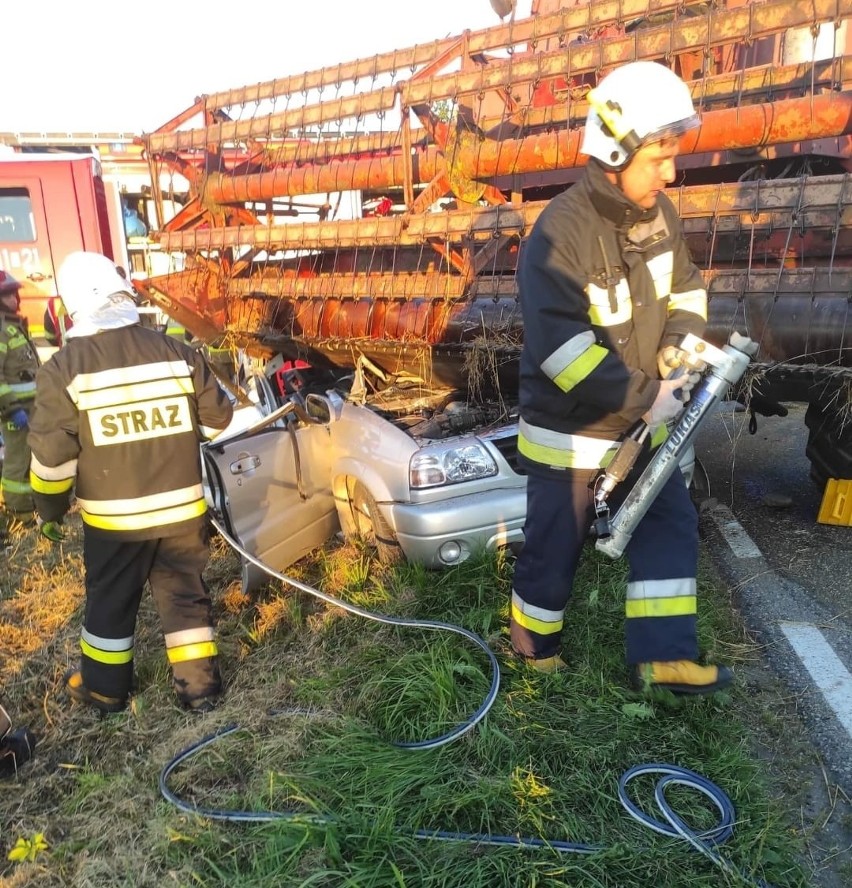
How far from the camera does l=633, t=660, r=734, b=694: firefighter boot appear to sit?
2.33m

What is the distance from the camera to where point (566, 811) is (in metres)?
1.96

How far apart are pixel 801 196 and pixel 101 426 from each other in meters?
2.94

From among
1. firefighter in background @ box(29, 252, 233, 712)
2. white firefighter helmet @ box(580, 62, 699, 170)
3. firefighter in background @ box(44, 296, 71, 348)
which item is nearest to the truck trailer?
firefighter in background @ box(29, 252, 233, 712)

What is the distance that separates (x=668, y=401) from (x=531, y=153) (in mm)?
2127

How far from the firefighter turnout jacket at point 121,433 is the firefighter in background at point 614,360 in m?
1.27

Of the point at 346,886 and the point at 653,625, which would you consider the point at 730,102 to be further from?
the point at 346,886

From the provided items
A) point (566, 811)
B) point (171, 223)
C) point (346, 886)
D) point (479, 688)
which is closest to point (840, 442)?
point (479, 688)

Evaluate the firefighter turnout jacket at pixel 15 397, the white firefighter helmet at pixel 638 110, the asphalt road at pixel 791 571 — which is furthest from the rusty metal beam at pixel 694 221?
the firefighter turnout jacket at pixel 15 397

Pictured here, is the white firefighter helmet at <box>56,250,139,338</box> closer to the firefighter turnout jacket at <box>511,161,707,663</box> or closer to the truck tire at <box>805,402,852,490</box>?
the firefighter turnout jacket at <box>511,161,707,663</box>

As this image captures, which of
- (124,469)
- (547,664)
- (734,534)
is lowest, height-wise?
(734,534)

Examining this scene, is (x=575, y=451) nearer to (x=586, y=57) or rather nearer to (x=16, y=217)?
(x=586, y=57)

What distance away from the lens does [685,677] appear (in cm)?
233

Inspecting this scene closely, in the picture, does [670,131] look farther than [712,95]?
No

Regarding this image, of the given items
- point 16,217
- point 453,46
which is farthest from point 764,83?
point 16,217
